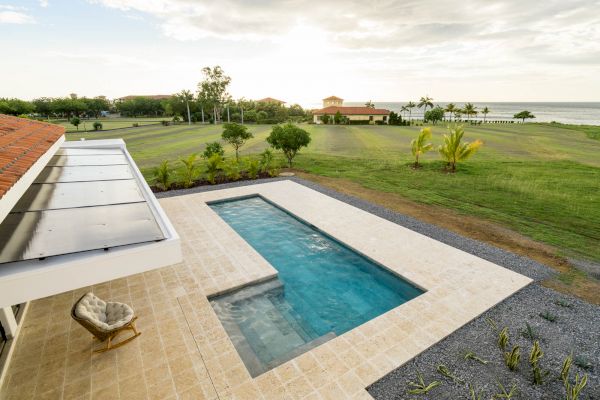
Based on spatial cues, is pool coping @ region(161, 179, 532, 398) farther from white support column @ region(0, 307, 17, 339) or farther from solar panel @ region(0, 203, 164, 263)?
white support column @ region(0, 307, 17, 339)

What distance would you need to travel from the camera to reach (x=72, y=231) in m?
4.98

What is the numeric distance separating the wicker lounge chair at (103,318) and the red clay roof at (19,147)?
117 inches

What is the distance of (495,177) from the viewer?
2252 cm

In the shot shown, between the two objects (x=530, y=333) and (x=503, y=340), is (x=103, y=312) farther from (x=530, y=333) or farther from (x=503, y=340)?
(x=530, y=333)

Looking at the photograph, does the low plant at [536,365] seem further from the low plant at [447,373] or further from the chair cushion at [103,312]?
the chair cushion at [103,312]

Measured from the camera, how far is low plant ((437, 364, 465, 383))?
577 cm

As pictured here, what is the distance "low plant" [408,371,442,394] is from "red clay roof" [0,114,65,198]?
749cm

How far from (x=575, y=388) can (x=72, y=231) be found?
1000cm

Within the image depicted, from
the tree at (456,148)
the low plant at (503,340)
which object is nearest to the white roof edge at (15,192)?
the low plant at (503,340)

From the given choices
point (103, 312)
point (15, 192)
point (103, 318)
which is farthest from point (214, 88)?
point (15, 192)

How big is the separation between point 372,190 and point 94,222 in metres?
16.1

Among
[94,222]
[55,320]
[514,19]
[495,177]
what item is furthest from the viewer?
[514,19]

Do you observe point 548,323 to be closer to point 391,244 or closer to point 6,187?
point 391,244

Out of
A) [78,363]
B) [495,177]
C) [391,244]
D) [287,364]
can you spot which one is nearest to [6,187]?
[78,363]
